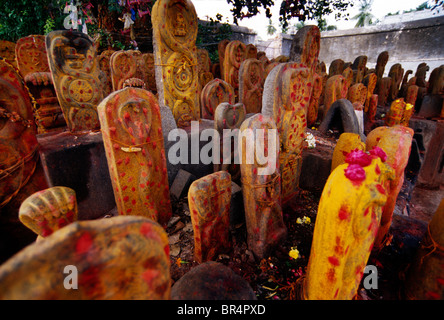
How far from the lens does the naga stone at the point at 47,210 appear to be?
4.42 feet

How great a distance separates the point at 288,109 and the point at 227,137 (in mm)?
979

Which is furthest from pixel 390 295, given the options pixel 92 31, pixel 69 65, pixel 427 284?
pixel 92 31

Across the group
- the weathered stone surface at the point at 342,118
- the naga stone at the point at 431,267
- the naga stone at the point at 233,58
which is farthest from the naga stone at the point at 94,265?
the naga stone at the point at 233,58

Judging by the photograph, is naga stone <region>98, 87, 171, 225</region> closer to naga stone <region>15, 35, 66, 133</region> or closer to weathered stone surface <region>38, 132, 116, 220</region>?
weathered stone surface <region>38, 132, 116, 220</region>

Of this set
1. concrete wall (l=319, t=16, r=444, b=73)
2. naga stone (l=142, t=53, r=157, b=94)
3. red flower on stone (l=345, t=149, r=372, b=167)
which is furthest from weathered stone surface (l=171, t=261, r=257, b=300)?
concrete wall (l=319, t=16, r=444, b=73)

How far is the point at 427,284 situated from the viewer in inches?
67.7

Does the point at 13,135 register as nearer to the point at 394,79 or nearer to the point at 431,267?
the point at 431,267

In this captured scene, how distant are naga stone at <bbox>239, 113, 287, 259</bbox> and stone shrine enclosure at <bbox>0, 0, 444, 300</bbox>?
0.6 inches

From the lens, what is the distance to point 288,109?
2865 mm
